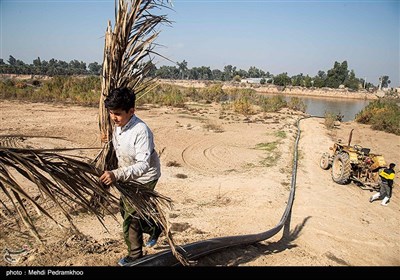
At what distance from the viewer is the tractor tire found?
7.45 meters

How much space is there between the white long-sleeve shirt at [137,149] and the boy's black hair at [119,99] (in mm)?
196

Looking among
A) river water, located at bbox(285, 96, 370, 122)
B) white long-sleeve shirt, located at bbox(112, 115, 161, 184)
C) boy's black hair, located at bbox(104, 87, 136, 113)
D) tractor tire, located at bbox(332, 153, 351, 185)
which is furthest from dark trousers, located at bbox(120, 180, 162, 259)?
river water, located at bbox(285, 96, 370, 122)

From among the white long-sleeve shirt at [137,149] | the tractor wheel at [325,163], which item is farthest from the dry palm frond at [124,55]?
the tractor wheel at [325,163]

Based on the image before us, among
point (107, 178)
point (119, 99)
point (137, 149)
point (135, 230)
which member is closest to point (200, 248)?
point (135, 230)

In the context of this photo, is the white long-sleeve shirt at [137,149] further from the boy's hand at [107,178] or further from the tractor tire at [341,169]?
the tractor tire at [341,169]

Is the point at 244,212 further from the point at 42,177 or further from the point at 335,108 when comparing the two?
the point at 335,108

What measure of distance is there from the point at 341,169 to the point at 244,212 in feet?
12.0

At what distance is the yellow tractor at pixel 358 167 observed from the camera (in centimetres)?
732

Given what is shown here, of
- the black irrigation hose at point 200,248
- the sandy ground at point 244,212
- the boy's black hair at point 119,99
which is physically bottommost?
the sandy ground at point 244,212

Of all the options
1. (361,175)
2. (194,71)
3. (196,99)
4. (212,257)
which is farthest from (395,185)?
(194,71)

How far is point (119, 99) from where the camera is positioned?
7.82 ft

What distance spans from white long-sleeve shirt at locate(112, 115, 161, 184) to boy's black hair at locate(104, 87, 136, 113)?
20 centimetres

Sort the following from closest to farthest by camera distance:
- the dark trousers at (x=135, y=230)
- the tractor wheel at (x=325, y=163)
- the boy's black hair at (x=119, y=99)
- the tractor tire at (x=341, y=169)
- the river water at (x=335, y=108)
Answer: the boy's black hair at (x=119, y=99) → the dark trousers at (x=135, y=230) → the tractor tire at (x=341, y=169) → the tractor wheel at (x=325, y=163) → the river water at (x=335, y=108)

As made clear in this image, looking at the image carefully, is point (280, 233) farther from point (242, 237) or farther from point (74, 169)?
point (74, 169)
